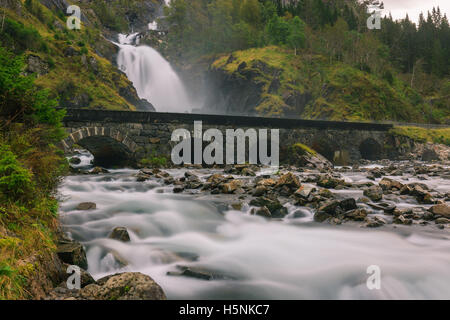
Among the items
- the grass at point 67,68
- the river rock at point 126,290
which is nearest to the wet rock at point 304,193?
the river rock at point 126,290

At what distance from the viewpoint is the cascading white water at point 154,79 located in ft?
197

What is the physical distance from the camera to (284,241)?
24.2 feet

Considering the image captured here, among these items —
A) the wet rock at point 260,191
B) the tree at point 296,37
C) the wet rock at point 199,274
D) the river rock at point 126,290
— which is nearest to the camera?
the river rock at point 126,290

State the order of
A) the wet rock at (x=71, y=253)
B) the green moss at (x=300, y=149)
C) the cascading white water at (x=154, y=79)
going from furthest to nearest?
the cascading white water at (x=154, y=79) < the green moss at (x=300, y=149) < the wet rock at (x=71, y=253)

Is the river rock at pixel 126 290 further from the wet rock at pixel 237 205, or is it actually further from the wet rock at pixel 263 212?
the wet rock at pixel 237 205

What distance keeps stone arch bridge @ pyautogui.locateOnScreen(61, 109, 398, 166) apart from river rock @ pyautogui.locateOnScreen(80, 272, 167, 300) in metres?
15.2

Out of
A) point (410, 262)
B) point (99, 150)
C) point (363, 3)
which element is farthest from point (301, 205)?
point (363, 3)

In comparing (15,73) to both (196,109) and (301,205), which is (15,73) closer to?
(301,205)

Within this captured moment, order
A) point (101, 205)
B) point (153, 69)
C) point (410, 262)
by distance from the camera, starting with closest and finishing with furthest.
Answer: point (410, 262)
point (101, 205)
point (153, 69)

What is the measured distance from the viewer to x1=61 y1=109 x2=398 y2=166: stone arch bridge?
57.5 ft

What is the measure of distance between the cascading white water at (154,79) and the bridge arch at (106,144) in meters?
39.2

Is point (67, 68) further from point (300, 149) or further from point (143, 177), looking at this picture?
point (300, 149)

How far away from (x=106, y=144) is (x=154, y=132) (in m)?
3.32
